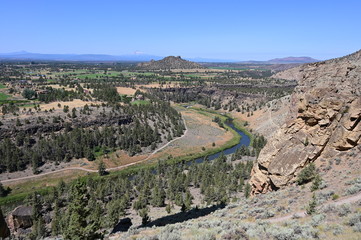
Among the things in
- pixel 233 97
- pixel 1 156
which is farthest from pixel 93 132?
pixel 233 97

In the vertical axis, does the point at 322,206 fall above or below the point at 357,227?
below

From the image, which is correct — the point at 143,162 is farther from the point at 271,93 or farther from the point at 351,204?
the point at 271,93

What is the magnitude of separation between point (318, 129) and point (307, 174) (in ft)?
23.1

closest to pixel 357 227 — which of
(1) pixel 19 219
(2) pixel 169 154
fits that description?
(1) pixel 19 219

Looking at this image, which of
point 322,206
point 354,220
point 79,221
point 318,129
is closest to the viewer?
point 354,220

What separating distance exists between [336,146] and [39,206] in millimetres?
59256

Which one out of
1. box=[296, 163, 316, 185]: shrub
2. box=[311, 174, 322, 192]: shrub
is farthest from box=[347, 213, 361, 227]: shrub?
box=[296, 163, 316, 185]: shrub

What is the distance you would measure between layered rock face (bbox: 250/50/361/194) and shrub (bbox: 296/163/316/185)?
209 cm

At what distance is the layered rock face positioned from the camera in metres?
29.8

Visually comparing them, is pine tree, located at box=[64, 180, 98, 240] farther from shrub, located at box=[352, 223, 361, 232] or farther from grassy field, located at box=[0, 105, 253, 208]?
grassy field, located at box=[0, 105, 253, 208]

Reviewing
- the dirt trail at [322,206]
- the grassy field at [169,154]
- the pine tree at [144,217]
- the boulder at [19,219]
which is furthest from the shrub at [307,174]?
the grassy field at [169,154]

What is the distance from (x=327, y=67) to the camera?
37500mm

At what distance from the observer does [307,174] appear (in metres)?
29.0

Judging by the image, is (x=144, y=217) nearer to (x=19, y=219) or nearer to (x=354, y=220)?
(x=19, y=219)
